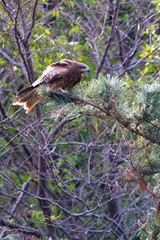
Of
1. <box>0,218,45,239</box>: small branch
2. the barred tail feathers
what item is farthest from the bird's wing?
<box>0,218,45,239</box>: small branch

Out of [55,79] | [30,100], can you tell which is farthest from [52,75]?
[30,100]

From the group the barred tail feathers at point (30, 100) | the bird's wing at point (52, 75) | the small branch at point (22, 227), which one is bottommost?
the small branch at point (22, 227)

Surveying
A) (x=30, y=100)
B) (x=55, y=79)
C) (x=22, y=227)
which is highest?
(x=55, y=79)

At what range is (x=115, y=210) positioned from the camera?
5.72 metres

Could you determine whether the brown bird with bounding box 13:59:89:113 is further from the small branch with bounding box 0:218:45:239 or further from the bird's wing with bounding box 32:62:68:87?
the small branch with bounding box 0:218:45:239

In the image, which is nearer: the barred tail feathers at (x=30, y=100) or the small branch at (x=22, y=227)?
the barred tail feathers at (x=30, y=100)

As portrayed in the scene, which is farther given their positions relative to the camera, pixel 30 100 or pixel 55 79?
pixel 30 100

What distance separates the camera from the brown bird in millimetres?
3773

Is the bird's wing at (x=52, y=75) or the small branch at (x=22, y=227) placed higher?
the bird's wing at (x=52, y=75)

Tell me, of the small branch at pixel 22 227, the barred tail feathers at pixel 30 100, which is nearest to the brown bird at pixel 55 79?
the barred tail feathers at pixel 30 100

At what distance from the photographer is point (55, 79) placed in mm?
3789

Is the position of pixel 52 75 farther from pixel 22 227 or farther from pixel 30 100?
pixel 22 227

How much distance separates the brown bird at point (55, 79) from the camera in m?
3.77

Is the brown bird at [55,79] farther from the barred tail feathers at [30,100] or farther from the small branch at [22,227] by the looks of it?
the small branch at [22,227]
